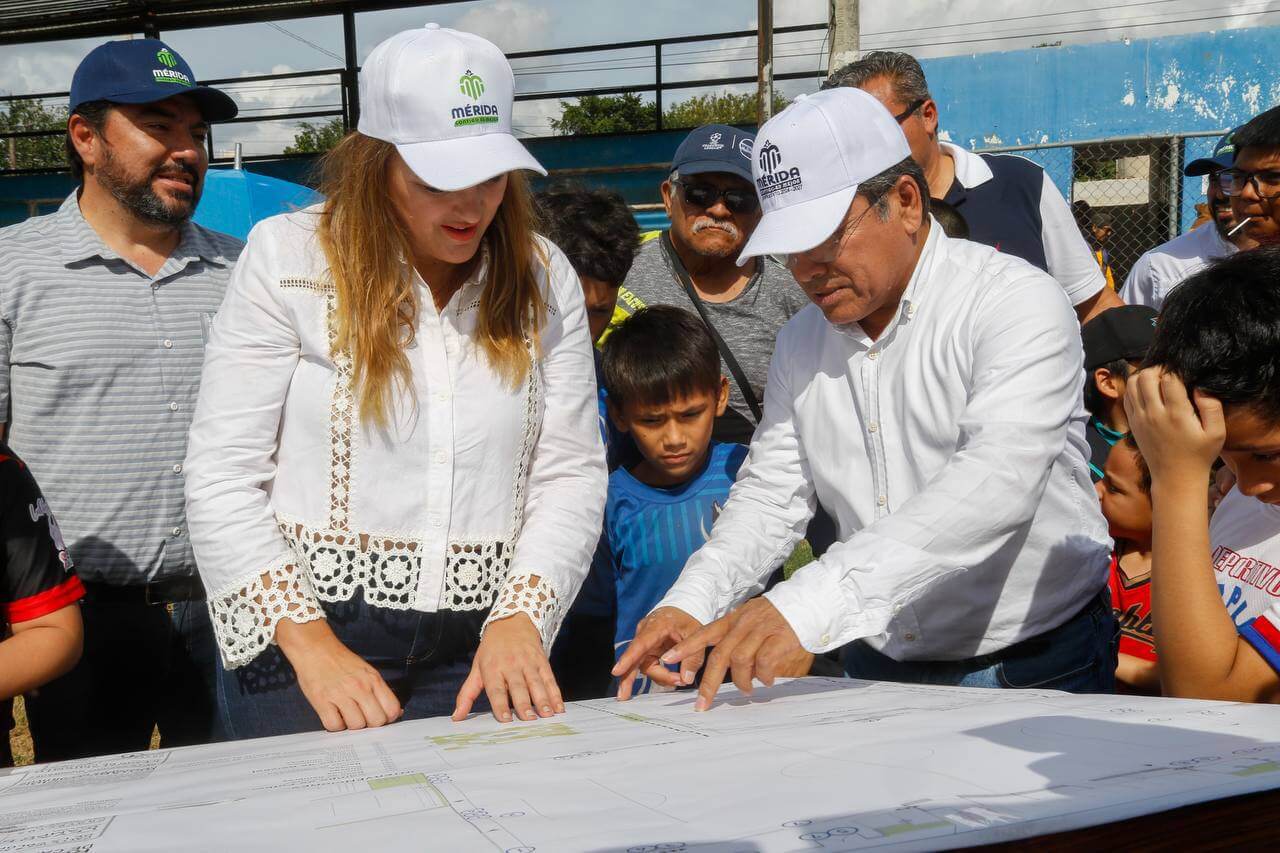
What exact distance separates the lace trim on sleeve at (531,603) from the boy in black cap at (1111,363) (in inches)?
88.2

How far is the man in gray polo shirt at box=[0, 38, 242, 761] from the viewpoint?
2717 mm

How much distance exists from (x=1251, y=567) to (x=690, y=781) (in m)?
1.22

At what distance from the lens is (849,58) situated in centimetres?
677

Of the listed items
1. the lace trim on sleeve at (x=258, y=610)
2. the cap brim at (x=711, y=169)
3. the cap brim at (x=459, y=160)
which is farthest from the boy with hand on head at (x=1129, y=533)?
the lace trim on sleeve at (x=258, y=610)

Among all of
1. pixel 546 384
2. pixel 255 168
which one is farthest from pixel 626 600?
pixel 255 168

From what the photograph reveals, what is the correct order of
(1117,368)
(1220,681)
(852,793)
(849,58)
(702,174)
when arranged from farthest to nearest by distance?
(849,58) < (1117,368) < (702,174) < (1220,681) < (852,793)

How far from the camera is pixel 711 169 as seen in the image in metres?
3.24

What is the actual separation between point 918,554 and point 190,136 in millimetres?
2359

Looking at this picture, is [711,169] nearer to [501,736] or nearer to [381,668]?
[381,668]

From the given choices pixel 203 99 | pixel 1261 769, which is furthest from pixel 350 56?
pixel 1261 769

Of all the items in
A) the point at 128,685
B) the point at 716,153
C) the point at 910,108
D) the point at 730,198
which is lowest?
the point at 128,685

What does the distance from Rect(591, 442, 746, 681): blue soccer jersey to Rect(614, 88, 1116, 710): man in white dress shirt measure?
2.33ft

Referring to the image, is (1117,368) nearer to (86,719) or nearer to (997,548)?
(997,548)

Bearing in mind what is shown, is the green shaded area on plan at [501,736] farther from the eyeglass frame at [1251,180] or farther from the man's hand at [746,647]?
the eyeglass frame at [1251,180]
